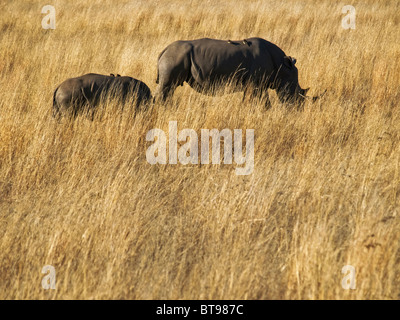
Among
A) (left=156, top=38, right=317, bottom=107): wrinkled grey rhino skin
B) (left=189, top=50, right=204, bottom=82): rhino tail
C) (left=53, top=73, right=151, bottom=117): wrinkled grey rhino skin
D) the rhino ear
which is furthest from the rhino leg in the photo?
(left=53, top=73, right=151, bottom=117): wrinkled grey rhino skin

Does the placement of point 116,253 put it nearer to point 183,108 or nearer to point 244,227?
point 244,227

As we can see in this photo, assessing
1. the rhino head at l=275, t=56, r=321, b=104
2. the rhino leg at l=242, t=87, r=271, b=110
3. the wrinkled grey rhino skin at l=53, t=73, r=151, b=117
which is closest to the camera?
the wrinkled grey rhino skin at l=53, t=73, r=151, b=117

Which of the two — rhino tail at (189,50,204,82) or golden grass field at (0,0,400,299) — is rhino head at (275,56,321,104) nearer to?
golden grass field at (0,0,400,299)

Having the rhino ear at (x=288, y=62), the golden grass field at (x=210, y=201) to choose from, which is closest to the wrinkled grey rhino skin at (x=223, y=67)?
the rhino ear at (x=288, y=62)

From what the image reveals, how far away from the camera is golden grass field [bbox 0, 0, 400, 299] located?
2.67 metres

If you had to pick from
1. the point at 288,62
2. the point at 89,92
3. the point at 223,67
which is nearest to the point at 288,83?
the point at 288,62

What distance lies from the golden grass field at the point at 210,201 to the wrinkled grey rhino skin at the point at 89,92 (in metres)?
0.25

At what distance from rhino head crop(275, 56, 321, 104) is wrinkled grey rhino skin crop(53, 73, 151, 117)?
1681mm

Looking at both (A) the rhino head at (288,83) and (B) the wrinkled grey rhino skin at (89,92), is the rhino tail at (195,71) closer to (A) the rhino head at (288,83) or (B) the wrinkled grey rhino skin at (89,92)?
(B) the wrinkled grey rhino skin at (89,92)

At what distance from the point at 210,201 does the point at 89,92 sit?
90.3 inches

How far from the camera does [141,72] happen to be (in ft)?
25.5

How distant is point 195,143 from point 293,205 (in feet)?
4.81

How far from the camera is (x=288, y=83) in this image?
5793 mm
